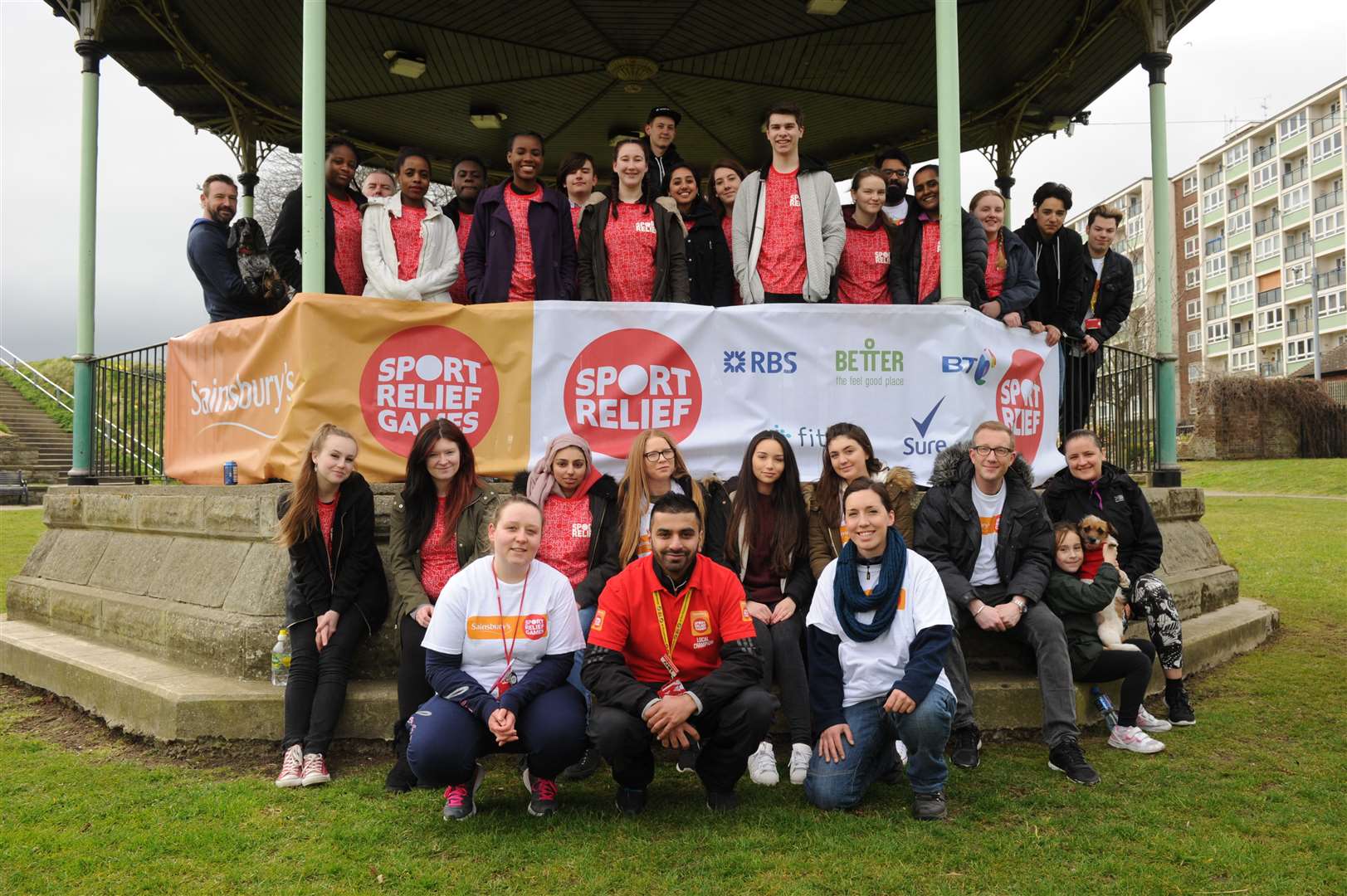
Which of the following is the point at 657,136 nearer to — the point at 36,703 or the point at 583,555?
the point at 583,555

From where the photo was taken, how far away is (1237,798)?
3.95 m

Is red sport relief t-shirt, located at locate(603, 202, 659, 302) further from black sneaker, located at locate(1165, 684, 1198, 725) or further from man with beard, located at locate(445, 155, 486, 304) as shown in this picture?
black sneaker, located at locate(1165, 684, 1198, 725)

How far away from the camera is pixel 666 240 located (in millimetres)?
6031

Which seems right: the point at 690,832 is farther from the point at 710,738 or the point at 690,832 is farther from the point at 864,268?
the point at 864,268

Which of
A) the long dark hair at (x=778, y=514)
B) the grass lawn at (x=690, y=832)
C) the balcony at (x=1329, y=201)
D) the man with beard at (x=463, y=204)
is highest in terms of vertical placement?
the balcony at (x=1329, y=201)

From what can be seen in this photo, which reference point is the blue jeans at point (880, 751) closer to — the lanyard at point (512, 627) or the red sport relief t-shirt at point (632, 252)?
the lanyard at point (512, 627)

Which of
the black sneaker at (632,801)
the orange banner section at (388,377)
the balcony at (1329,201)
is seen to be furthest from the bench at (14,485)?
the balcony at (1329,201)

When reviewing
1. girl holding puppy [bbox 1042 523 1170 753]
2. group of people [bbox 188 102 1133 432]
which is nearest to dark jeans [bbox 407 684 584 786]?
girl holding puppy [bbox 1042 523 1170 753]

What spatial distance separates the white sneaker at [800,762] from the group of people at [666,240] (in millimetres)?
2975

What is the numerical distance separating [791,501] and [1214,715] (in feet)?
9.43

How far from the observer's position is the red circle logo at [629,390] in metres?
5.64

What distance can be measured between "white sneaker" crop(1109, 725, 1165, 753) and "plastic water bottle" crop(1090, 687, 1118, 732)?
5cm

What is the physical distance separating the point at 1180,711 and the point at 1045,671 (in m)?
1.24

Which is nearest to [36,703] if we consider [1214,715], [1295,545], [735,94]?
[1214,715]
